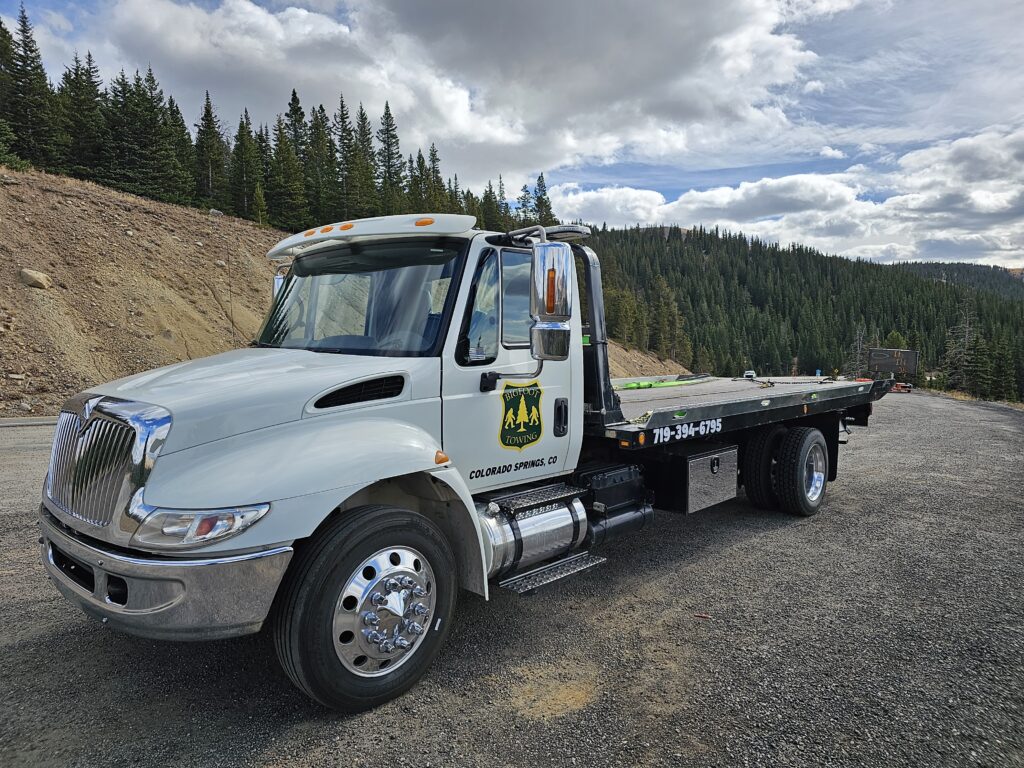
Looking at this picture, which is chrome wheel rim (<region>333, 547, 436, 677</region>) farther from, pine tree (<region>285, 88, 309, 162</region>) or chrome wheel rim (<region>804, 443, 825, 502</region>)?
pine tree (<region>285, 88, 309, 162</region>)

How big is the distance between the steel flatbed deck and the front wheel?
1.93m

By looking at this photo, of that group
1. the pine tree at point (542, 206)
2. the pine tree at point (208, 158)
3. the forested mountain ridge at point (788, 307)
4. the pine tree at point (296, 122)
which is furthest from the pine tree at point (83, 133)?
the forested mountain ridge at point (788, 307)

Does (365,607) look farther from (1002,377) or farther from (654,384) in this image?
(1002,377)

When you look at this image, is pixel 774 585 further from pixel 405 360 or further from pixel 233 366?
pixel 233 366

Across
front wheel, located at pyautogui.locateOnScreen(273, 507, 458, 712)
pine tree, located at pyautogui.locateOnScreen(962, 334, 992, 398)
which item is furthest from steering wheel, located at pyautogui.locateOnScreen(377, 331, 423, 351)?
pine tree, located at pyautogui.locateOnScreen(962, 334, 992, 398)

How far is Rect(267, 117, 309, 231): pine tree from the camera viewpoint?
4419cm

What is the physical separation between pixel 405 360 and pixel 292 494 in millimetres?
1055

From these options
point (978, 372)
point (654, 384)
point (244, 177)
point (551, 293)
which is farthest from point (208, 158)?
point (978, 372)

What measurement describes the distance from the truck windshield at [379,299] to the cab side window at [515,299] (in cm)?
37

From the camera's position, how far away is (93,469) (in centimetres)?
295

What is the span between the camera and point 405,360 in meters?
3.56

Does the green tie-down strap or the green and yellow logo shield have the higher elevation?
the green and yellow logo shield

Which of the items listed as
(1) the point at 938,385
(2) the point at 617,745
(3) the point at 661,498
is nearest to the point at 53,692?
(2) the point at 617,745

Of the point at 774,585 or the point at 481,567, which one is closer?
the point at 481,567
